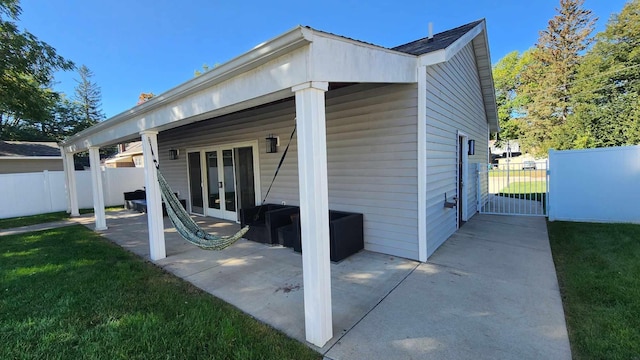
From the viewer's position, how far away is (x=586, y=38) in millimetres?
21250

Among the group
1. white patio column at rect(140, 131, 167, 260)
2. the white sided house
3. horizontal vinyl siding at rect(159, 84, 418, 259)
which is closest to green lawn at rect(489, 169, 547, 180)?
the white sided house

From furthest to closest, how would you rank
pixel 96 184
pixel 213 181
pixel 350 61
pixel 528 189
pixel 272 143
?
pixel 528 189, pixel 213 181, pixel 96 184, pixel 272 143, pixel 350 61

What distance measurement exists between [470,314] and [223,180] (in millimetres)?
6141

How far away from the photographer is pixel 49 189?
9.93m

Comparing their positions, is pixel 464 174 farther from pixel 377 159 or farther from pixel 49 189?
pixel 49 189

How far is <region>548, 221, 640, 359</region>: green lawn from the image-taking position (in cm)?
210

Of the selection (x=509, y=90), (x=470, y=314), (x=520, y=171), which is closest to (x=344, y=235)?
(x=470, y=314)

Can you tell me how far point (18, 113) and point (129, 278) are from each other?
8893mm

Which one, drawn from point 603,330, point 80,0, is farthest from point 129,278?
point 80,0

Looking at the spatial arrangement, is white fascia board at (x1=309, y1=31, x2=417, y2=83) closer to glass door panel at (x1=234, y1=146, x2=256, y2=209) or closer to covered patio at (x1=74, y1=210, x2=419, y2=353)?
covered patio at (x1=74, y1=210, x2=419, y2=353)

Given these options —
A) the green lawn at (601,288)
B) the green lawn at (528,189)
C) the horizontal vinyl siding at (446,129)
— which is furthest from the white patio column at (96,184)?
the green lawn at (528,189)

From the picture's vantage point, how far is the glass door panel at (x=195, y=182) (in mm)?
8047

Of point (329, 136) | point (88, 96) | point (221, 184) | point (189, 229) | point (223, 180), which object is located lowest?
point (189, 229)

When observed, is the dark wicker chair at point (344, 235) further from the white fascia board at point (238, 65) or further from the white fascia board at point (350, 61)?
the white fascia board at point (238, 65)
